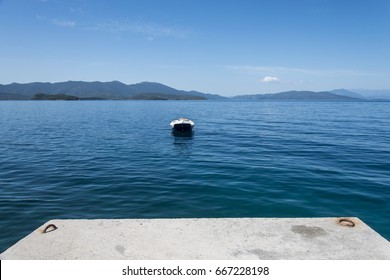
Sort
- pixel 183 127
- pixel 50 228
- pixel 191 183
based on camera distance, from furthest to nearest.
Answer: pixel 183 127 < pixel 191 183 < pixel 50 228

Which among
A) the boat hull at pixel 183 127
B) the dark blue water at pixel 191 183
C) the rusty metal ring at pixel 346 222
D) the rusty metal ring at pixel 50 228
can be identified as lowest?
the dark blue water at pixel 191 183

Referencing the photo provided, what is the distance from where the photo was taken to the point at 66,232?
650cm

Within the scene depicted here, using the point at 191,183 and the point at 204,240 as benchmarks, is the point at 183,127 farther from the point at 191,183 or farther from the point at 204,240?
the point at 204,240

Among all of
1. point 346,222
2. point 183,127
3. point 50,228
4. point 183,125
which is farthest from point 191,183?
point 183,127

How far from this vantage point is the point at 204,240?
6074 mm

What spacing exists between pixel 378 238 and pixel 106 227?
6.16 m

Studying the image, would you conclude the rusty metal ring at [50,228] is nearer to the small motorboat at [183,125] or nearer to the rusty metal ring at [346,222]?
the rusty metal ring at [346,222]

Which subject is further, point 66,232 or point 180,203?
point 180,203

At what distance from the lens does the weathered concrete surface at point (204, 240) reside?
5.55 m

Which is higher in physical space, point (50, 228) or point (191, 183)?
point (50, 228)

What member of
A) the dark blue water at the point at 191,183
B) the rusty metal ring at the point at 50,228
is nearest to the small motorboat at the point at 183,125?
the dark blue water at the point at 191,183

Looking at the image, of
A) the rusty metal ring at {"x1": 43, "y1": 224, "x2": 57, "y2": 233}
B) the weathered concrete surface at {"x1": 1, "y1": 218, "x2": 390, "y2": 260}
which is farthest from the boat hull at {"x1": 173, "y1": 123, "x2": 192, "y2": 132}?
the rusty metal ring at {"x1": 43, "y1": 224, "x2": 57, "y2": 233}
